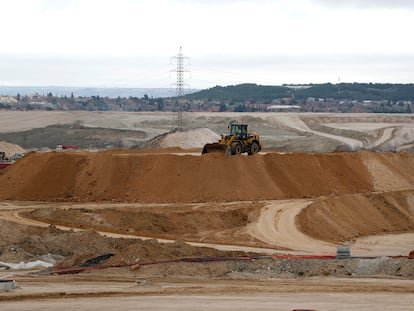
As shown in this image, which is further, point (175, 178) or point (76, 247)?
point (175, 178)

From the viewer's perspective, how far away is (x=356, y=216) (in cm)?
4331

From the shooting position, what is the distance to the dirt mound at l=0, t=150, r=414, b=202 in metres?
45.7

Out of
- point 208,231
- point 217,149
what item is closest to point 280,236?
point 208,231

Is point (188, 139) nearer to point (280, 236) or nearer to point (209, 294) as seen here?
point (280, 236)

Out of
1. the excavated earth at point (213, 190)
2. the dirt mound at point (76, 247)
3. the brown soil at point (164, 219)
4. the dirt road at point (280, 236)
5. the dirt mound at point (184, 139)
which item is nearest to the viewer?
the dirt mound at point (76, 247)

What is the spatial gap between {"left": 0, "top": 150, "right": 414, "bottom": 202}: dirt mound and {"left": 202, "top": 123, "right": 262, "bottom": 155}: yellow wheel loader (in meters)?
2.19

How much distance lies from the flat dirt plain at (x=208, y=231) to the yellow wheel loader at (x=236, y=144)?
231 centimetres

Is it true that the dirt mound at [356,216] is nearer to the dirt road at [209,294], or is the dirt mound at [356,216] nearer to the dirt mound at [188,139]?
the dirt road at [209,294]

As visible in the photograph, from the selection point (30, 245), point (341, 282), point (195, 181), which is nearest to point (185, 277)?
point (341, 282)

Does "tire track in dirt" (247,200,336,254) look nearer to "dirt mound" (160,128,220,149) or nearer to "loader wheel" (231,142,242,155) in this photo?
"loader wheel" (231,142,242,155)

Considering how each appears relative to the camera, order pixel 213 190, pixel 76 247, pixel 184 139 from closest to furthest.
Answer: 1. pixel 76 247
2. pixel 213 190
3. pixel 184 139

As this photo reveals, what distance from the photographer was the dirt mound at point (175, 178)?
45.7 metres

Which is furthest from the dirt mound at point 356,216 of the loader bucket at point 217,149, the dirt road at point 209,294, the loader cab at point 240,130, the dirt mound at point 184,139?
the dirt mound at point 184,139

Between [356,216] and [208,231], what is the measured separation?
8.21m
